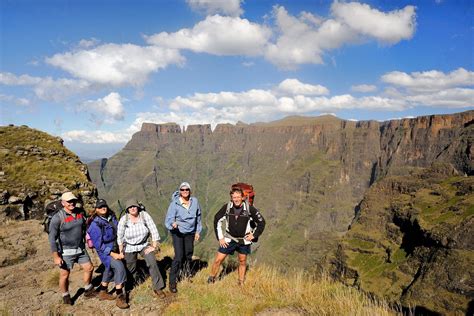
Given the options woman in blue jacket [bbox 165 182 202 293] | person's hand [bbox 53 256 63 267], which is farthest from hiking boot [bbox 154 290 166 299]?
person's hand [bbox 53 256 63 267]

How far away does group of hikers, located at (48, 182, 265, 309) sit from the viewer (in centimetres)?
831

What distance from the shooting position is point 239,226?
9.18m

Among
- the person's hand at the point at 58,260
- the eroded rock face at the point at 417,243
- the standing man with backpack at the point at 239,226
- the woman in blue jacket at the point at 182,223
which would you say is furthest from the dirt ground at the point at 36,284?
the eroded rock face at the point at 417,243

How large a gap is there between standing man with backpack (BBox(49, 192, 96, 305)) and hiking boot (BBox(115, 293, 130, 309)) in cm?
141

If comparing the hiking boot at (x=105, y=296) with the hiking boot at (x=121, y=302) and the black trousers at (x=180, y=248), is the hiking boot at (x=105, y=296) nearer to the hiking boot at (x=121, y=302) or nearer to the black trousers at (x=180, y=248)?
the hiking boot at (x=121, y=302)

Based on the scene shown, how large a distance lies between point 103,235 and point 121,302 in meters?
1.75

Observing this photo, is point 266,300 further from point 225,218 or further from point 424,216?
point 424,216

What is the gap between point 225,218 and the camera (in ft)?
30.6

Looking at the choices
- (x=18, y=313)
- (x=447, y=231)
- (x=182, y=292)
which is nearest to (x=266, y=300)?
(x=182, y=292)

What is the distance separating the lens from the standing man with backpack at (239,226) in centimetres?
916

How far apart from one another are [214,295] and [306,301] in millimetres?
2263

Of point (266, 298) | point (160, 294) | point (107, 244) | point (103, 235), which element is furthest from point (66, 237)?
point (266, 298)

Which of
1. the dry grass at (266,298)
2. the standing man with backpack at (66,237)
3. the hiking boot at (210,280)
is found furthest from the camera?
the hiking boot at (210,280)

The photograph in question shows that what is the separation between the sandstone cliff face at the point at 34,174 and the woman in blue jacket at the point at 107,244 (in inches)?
504
